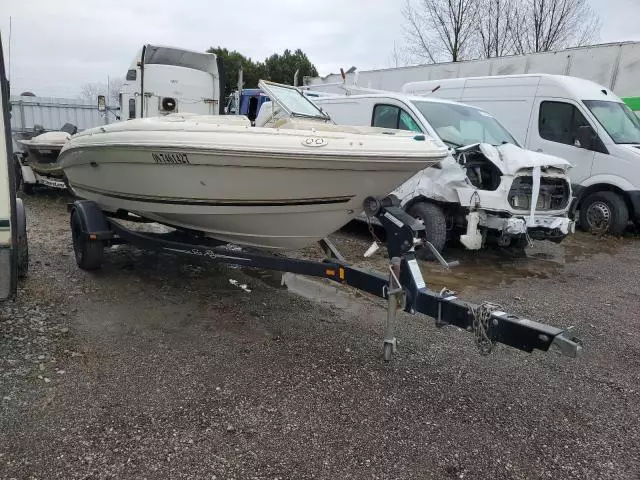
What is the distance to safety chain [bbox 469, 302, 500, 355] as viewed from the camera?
279 cm

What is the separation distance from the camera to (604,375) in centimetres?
347

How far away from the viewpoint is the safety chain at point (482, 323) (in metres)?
2.79

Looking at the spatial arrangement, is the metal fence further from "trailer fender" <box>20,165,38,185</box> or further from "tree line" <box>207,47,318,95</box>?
"tree line" <box>207,47,318,95</box>

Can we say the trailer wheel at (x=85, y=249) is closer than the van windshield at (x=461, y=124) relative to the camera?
Yes

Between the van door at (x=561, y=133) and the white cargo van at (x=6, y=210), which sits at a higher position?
the van door at (x=561, y=133)

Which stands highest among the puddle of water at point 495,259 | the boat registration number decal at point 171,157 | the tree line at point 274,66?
the tree line at point 274,66

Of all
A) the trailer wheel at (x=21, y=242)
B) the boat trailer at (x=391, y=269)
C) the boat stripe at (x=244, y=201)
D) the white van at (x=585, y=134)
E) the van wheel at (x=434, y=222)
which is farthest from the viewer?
the white van at (x=585, y=134)

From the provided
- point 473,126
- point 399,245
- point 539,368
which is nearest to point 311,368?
point 399,245

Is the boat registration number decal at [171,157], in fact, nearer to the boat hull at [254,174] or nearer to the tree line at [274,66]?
the boat hull at [254,174]

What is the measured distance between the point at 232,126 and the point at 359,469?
2471 mm

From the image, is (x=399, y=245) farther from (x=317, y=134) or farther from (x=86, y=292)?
(x=86, y=292)

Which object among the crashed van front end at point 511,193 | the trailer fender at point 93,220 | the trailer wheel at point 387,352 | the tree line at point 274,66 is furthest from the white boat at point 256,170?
the tree line at point 274,66

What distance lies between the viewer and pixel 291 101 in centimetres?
498

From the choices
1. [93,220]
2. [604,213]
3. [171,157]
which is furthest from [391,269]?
[604,213]
